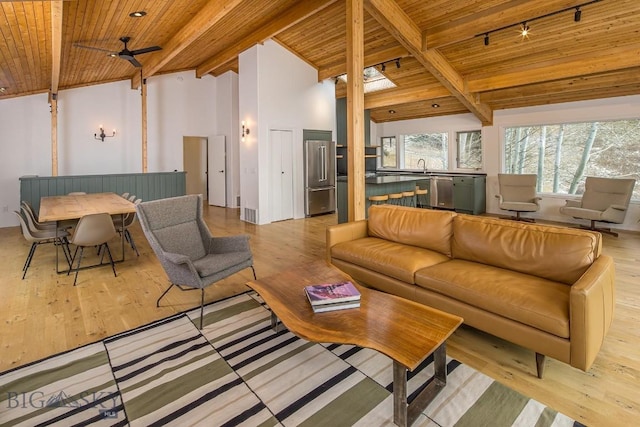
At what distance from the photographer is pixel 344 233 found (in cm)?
363

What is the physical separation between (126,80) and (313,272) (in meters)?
7.80

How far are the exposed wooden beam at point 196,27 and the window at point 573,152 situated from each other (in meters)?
6.17

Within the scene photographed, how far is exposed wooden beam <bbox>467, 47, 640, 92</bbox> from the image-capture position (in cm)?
479

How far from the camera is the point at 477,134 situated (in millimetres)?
8258

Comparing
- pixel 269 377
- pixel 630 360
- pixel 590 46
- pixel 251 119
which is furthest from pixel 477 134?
pixel 269 377

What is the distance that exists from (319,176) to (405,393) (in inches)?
255

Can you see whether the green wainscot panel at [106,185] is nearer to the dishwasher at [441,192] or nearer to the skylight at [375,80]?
the skylight at [375,80]

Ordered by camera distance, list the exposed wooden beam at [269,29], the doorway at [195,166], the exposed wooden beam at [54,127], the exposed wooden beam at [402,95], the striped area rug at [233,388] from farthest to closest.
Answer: the doorway at [195,166]
the exposed wooden beam at [402,95]
the exposed wooden beam at [54,127]
the exposed wooden beam at [269,29]
the striped area rug at [233,388]

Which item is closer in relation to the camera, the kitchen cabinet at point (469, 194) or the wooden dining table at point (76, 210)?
the wooden dining table at point (76, 210)

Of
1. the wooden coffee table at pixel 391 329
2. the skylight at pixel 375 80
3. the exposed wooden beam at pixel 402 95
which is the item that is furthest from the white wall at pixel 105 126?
the wooden coffee table at pixel 391 329

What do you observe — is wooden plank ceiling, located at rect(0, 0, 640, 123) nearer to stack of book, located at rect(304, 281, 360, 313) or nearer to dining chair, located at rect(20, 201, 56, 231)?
dining chair, located at rect(20, 201, 56, 231)

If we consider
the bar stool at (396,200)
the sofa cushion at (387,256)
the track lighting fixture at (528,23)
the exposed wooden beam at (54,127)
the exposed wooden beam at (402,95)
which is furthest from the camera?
the exposed wooden beam at (402,95)

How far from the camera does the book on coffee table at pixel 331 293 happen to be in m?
2.06

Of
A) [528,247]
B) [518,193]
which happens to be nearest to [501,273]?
[528,247]
